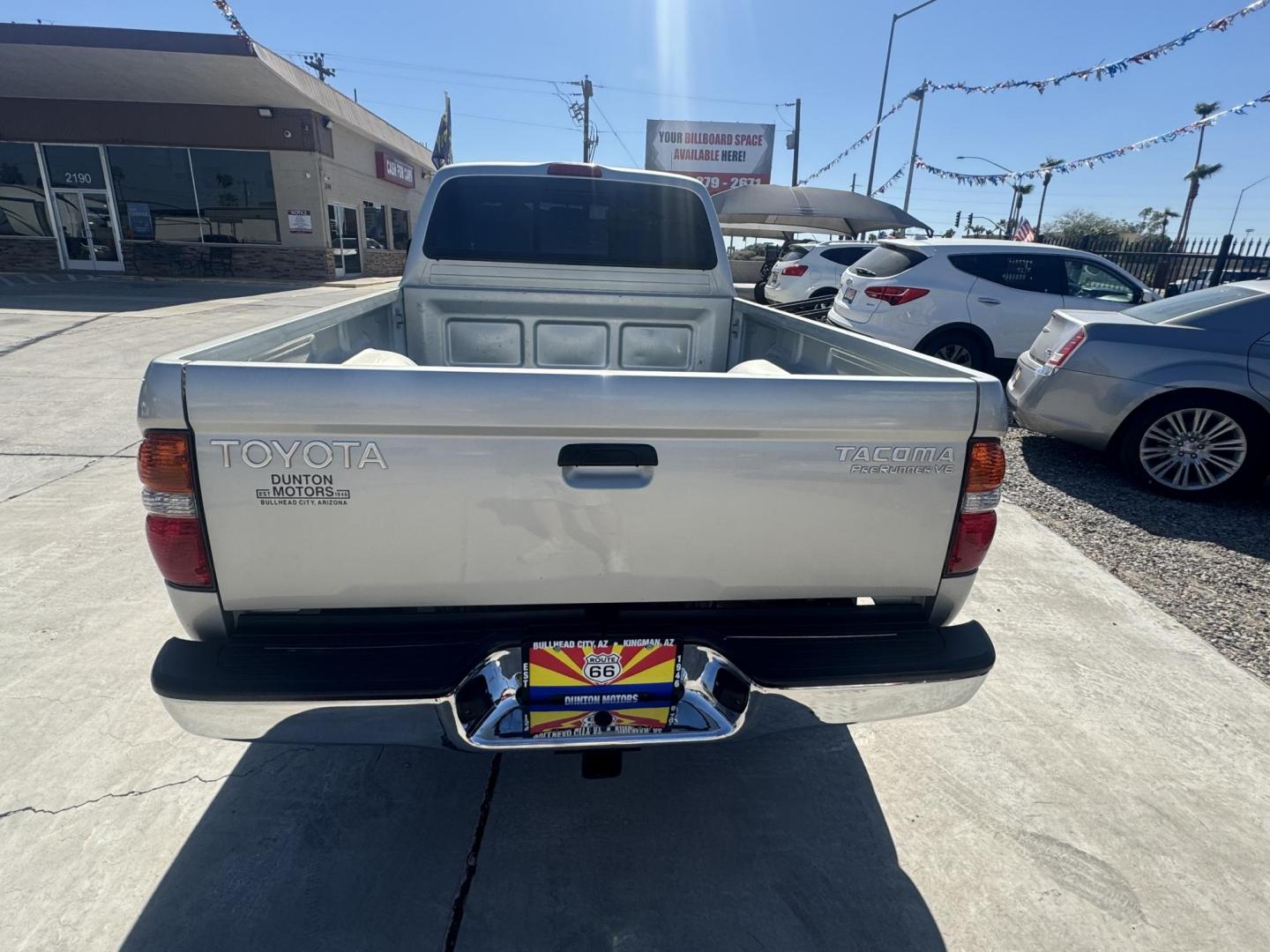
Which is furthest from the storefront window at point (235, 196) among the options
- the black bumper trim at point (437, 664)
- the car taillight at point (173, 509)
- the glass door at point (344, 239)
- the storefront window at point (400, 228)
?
the black bumper trim at point (437, 664)

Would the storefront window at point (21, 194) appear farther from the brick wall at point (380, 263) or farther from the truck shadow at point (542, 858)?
the truck shadow at point (542, 858)

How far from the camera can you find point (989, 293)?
784 centimetres

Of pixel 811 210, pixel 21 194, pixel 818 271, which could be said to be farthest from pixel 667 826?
pixel 21 194

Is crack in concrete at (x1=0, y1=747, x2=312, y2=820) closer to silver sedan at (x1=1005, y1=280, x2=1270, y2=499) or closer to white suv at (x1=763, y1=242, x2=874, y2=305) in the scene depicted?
silver sedan at (x1=1005, y1=280, x2=1270, y2=499)

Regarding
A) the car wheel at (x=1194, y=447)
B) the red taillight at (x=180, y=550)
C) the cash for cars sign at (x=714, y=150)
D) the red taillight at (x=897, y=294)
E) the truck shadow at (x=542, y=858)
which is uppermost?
the cash for cars sign at (x=714, y=150)

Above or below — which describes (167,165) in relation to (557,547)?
above

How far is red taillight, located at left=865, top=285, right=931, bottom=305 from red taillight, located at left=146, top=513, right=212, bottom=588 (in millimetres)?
7722

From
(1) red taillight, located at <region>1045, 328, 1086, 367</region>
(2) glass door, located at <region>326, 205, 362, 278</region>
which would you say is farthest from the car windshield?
(2) glass door, located at <region>326, 205, 362, 278</region>

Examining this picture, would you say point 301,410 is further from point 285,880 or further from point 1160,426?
point 1160,426

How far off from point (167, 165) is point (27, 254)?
5277 mm

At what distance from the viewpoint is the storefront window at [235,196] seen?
806 inches

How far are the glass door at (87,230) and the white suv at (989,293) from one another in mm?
23372

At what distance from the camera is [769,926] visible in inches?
76.6

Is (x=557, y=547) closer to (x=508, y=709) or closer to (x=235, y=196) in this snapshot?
(x=508, y=709)
